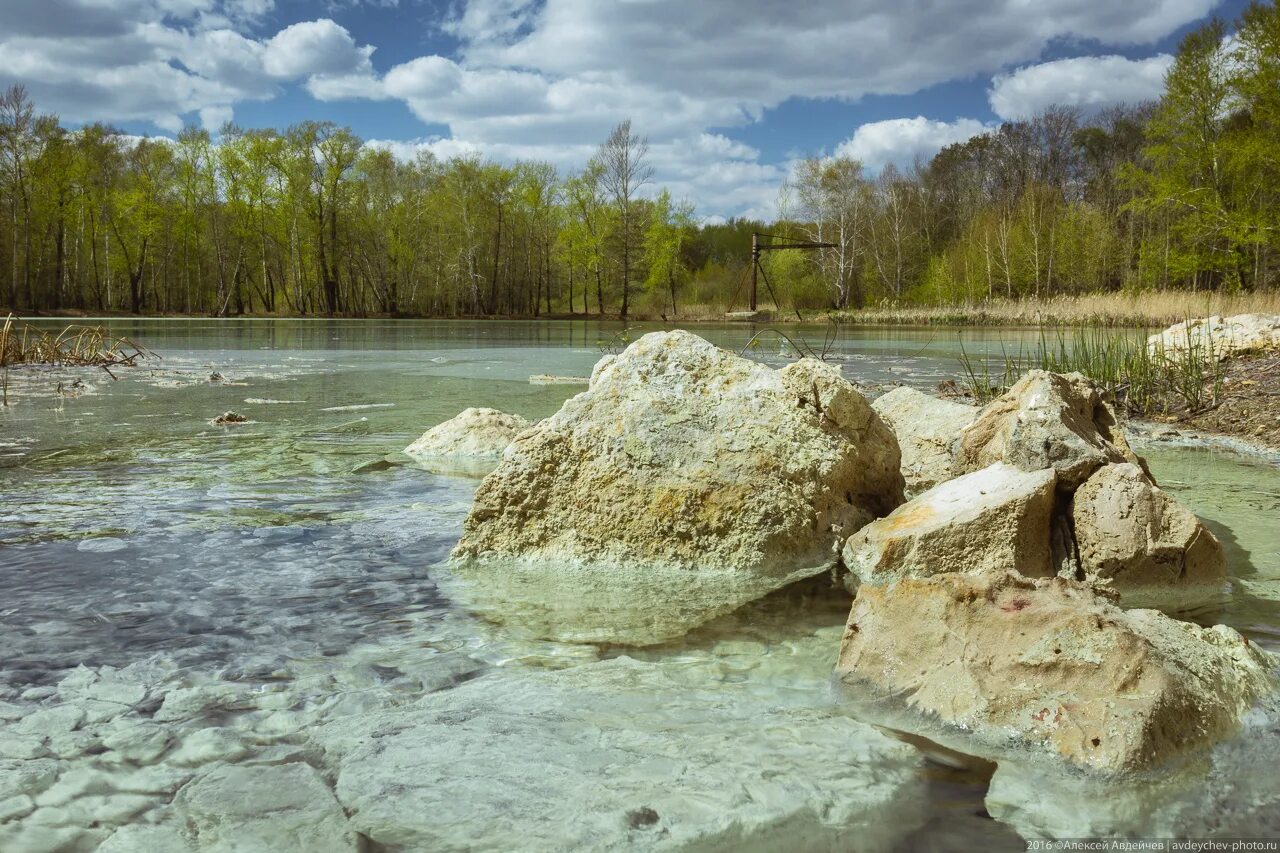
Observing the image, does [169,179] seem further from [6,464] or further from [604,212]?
[6,464]

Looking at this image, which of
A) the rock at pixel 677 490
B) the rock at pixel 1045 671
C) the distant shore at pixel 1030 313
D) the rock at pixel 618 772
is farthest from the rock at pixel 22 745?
the distant shore at pixel 1030 313

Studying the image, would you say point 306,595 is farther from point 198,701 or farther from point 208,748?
point 208,748

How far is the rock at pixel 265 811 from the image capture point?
183cm

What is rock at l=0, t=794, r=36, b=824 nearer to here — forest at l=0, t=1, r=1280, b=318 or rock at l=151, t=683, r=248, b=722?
rock at l=151, t=683, r=248, b=722

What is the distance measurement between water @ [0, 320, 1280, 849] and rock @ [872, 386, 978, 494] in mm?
1389

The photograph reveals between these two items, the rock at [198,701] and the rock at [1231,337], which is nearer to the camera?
the rock at [198,701]

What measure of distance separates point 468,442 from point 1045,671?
480 cm

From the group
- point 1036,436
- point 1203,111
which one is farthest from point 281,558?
point 1203,111

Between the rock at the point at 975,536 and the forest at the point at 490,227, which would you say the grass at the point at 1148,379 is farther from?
the forest at the point at 490,227

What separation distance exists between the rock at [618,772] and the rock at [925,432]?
3034mm

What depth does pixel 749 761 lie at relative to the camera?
7.04 ft

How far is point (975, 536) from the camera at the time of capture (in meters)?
3.44

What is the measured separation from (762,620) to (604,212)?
6262cm

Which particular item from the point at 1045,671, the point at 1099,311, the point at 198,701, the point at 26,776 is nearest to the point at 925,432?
the point at 1045,671
